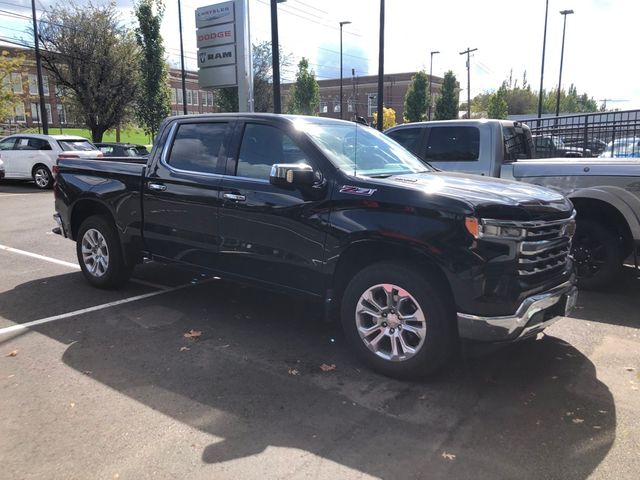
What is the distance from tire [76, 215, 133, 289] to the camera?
5.84 metres

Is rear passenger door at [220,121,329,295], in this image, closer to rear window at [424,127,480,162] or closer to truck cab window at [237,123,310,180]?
truck cab window at [237,123,310,180]

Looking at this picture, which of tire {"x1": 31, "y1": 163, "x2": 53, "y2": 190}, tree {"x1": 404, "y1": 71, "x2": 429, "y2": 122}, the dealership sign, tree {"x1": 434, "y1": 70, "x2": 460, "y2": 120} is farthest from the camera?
tree {"x1": 404, "y1": 71, "x2": 429, "y2": 122}

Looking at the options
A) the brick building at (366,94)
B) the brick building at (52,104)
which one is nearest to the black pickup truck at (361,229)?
the brick building at (52,104)

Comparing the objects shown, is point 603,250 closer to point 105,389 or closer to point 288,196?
point 288,196

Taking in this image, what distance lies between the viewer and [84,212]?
6.27 m

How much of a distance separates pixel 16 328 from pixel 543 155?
9076 millimetres

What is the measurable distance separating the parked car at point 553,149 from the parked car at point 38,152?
46.4 feet

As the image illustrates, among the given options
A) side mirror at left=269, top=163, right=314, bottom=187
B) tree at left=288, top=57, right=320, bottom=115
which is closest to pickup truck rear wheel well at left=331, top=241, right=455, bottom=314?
side mirror at left=269, top=163, right=314, bottom=187

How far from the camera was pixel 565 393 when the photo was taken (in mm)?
3729

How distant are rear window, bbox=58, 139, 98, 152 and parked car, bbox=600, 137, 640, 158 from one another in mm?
15930

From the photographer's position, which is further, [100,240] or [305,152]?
[100,240]

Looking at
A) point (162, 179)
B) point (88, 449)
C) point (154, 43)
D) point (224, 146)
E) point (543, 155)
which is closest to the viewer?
point (88, 449)

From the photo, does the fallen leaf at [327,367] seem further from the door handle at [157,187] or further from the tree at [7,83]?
the tree at [7,83]

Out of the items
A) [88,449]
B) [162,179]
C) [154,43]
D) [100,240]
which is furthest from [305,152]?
[154,43]
